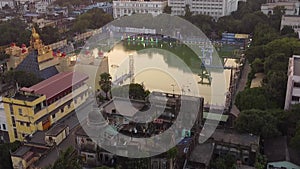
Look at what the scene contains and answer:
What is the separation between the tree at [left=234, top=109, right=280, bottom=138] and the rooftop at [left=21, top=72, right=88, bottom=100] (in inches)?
304

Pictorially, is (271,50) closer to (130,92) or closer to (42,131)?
(130,92)

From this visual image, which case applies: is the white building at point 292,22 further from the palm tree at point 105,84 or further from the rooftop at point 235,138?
the rooftop at point 235,138

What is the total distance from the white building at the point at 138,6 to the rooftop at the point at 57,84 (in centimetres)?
2382

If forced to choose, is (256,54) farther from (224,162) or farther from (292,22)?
(224,162)

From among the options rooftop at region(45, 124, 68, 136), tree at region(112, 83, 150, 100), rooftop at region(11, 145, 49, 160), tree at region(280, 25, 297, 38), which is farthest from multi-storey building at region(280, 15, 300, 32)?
rooftop at region(11, 145, 49, 160)

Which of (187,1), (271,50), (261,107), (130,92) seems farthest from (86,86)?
(187,1)

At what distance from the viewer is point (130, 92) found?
51.3ft

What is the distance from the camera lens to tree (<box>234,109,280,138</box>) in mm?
12344

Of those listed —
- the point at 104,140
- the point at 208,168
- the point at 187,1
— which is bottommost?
the point at 208,168

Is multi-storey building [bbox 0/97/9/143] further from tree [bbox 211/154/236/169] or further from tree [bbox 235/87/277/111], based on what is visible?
tree [bbox 235/87/277/111]

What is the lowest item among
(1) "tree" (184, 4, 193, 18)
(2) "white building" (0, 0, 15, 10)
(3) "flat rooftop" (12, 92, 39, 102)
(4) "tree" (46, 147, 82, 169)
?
(4) "tree" (46, 147, 82, 169)

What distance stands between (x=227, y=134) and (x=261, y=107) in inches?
101

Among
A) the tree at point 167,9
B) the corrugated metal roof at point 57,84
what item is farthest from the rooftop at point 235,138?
the tree at point 167,9

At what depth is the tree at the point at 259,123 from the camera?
12344 millimetres
